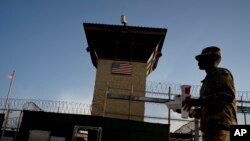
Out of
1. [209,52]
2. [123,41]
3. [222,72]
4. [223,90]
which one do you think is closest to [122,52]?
[123,41]

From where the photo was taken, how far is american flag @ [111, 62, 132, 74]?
1503 centimetres

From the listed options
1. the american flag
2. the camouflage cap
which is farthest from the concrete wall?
the camouflage cap

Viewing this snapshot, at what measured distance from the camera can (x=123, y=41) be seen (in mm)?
15344

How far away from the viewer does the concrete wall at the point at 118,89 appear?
540 inches

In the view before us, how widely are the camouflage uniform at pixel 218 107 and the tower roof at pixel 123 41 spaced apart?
1176 centimetres

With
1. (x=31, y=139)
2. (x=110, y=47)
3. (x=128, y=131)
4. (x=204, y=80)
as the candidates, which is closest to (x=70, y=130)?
(x=31, y=139)

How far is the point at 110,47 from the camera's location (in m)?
15.4

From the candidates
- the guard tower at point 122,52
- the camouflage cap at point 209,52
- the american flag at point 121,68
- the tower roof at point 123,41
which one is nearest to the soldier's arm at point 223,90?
the camouflage cap at point 209,52

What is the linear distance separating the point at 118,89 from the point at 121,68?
147cm

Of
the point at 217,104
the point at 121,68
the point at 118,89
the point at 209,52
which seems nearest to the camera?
the point at 217,104

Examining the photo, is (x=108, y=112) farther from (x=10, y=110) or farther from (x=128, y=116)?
(x=10, y=110)

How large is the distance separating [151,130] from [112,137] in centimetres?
146

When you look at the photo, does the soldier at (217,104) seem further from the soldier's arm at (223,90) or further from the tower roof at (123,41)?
the tower roof at (123,41)

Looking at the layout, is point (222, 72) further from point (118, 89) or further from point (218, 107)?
point (118, 89)
